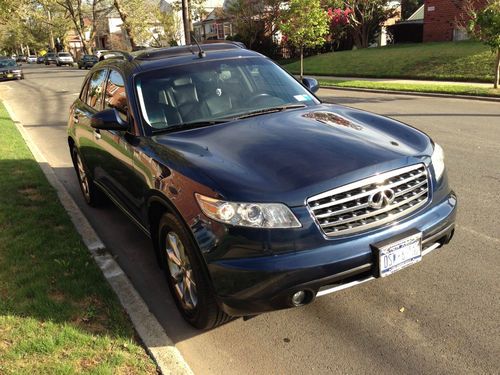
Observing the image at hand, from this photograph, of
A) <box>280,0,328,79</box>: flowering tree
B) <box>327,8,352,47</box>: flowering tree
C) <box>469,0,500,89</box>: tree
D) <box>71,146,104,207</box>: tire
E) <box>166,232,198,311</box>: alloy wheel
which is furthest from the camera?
<box>327,8,352,47</box>: flowering tree

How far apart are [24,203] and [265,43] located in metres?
33.5

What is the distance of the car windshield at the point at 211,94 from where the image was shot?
3.96 metres

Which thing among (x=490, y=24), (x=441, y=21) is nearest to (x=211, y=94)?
(x=490, y=24)

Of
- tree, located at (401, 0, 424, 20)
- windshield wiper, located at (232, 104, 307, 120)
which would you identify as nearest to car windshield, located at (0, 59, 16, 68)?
tree, located at (401, 0, 424, 20)

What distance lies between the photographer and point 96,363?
2.97 m

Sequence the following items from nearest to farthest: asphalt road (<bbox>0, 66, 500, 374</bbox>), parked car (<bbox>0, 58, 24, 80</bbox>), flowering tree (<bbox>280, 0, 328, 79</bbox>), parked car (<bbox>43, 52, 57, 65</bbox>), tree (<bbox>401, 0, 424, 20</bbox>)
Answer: asphalt road (<bbox>0, 66, 500, 374</bbox>), flowering tree (<bbox>280, 0, 328, 79</bbox>), parked car (<bbox>0, 58, 24, 80</bbox>), tree (<bbox>401, 0, 424, 20</bbox>), parked car (<bbox>43, 52, 57, 65</bbox>)

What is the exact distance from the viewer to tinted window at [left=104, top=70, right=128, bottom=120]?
4.18m

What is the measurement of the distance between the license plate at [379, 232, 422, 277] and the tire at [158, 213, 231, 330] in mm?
1058

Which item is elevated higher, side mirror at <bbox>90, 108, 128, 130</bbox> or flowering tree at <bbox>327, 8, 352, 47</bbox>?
flowering tree at <bbox>327, 8, 352, 47</bbox>

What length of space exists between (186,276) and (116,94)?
79.9 inches

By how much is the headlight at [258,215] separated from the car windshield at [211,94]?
4.25ft

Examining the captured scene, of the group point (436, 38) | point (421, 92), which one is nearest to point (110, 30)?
point (436, 38)

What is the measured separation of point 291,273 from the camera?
2.70 m

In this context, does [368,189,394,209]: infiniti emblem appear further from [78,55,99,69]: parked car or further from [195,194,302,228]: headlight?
[78,55,99,69]: parked car
